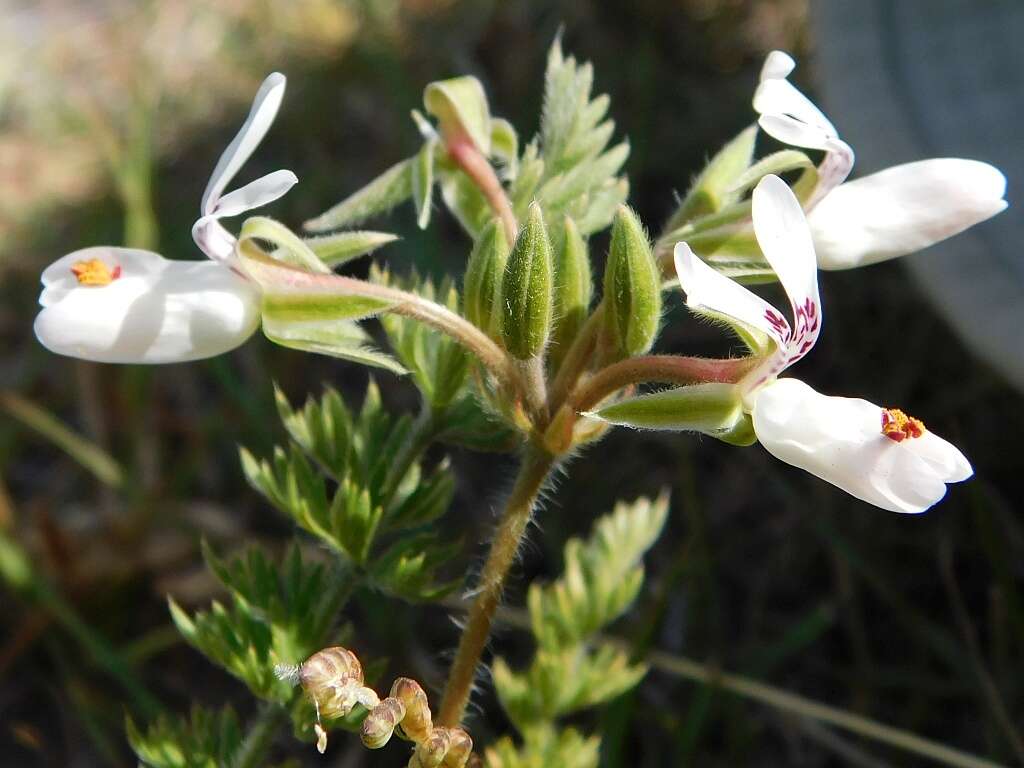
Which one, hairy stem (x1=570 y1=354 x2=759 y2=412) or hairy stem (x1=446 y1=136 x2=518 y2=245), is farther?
hairy stem (x1=446 y1=136 x2=518 y2=245)

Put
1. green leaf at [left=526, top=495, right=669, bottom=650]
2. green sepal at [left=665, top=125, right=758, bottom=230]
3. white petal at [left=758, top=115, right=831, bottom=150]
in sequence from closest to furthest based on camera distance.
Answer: white petal at [left=758, top=115, right=831, bottom=150], green sepal at [left=665, top=125, right=758, bottom=230], green leaf at [left=526, top=495, right=669, bottom=650]

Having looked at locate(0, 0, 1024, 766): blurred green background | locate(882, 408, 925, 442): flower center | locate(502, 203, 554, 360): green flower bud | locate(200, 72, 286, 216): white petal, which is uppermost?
locate(200, 72, 286, 216): white petal

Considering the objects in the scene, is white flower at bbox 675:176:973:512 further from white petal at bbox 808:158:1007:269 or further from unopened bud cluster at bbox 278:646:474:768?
unopened bud cluster at bbox 278:646:474:768

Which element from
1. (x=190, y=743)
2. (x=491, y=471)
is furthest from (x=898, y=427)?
(x=491, y=471)

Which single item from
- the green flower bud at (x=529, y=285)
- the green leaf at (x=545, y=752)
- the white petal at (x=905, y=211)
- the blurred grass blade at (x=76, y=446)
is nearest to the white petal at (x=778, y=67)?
the white petal at (x=905, y=211)

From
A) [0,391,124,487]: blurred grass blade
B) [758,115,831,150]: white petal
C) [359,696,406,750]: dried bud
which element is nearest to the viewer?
[359,696,406,750]: dried bud

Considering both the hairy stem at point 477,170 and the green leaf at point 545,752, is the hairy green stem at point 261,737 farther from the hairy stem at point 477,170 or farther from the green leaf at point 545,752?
the hairy stem at point 477,170

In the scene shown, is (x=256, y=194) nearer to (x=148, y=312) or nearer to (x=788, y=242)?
(x=148, y=312)

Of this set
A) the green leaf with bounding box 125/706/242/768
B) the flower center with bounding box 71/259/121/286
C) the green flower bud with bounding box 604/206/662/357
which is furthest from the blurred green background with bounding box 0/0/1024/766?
the flower center with bounding box 71/259/121/286
